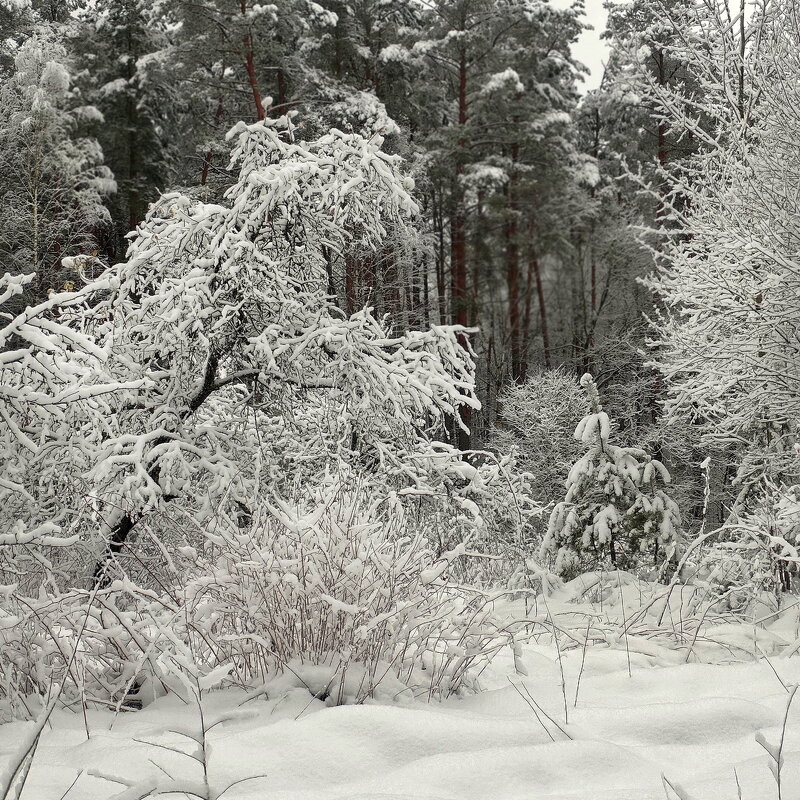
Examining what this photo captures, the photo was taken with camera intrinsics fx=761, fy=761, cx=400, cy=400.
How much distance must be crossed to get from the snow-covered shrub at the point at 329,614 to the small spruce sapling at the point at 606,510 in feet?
13.1

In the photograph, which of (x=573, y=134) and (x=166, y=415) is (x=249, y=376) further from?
(x=573, y=134)

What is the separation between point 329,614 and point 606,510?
4.49 meters

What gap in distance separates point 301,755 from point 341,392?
324 cm

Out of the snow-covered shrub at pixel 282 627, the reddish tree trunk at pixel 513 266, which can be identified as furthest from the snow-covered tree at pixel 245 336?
the reddish tree trunk at pixel 513 266

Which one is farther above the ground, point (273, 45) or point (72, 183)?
point (273, 45)

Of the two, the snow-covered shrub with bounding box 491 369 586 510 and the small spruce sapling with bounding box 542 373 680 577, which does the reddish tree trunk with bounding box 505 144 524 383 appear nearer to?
the snow-covered shrub with bounding box 491 369 586 510

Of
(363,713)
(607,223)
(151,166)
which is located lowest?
(363,713)

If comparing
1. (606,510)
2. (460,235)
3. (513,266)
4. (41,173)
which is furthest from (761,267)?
(41,173)

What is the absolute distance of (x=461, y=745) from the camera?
206cm

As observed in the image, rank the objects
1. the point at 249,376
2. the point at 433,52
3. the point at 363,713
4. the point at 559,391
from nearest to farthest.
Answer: the point at 363,713, the point at 249,376, the point at 559,391, the point at 433,52

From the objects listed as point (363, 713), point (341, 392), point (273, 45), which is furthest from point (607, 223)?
point (363, 713)

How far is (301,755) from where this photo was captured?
1966 millimetres

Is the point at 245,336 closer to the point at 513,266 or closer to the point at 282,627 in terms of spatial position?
the point at 282,627

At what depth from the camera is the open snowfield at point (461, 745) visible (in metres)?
1.79
